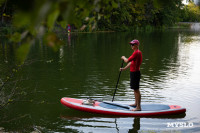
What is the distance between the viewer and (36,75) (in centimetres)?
1327

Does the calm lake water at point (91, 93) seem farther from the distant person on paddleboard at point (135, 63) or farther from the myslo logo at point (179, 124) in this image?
the distant person on paddleboard at point (135, 63)

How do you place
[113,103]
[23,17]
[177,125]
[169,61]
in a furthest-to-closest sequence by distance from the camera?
1. [169,61]
2. [113,103]
3. [177,125]
4. [23,17]

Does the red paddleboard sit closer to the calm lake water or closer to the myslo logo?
the calm lake water

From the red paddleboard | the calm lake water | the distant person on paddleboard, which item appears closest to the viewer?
the calm lake water

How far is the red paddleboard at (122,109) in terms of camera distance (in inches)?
297

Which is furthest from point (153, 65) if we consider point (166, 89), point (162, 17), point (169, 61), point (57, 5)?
point (162, 17)

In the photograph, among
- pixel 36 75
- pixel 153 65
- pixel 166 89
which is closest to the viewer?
pixel 166 89

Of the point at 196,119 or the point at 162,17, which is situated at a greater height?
the point at 162,17

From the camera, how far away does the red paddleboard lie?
756 centimetres

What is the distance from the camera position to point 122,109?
7.77 m

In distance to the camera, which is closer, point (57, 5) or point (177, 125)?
point (57, 5)

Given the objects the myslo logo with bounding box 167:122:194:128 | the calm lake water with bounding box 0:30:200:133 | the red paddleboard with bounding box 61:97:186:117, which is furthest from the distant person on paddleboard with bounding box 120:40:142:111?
the myslo logo with bounding box 167:122:194:128

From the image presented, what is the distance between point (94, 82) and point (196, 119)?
5224 mm

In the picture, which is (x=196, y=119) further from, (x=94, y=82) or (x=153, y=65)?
(x=153, y=65)
